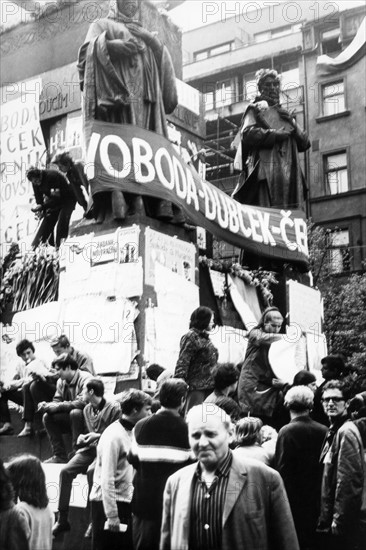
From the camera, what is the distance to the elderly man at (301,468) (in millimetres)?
7363

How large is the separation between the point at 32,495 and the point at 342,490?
7.60 feet

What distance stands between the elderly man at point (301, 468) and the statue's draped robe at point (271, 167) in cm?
940

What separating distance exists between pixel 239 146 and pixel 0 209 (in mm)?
5098

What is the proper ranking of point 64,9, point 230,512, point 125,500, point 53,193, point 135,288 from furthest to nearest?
point 64,9 < point 53,193 < point 135,288 < point 125,500 < point 230,512

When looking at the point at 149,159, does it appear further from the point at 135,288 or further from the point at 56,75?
the point at 56,75

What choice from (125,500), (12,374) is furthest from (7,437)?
(125,500)

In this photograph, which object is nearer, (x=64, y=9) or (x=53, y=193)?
(x=53, y=193)

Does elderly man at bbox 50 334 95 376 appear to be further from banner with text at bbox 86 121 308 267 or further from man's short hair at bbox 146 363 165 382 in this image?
banner with text at bbox 86 121 308 267

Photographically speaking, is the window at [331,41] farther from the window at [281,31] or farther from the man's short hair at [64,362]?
the man's short hair at [64,362]

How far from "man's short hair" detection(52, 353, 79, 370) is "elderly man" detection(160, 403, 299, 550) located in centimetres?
511

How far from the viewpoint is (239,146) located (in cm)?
1681

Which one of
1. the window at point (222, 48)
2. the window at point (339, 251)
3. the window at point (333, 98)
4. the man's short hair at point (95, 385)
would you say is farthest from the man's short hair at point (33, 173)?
the window at point (222, 48)

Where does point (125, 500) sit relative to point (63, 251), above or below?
below

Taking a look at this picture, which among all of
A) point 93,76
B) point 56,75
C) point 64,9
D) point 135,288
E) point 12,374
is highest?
point 64,9
